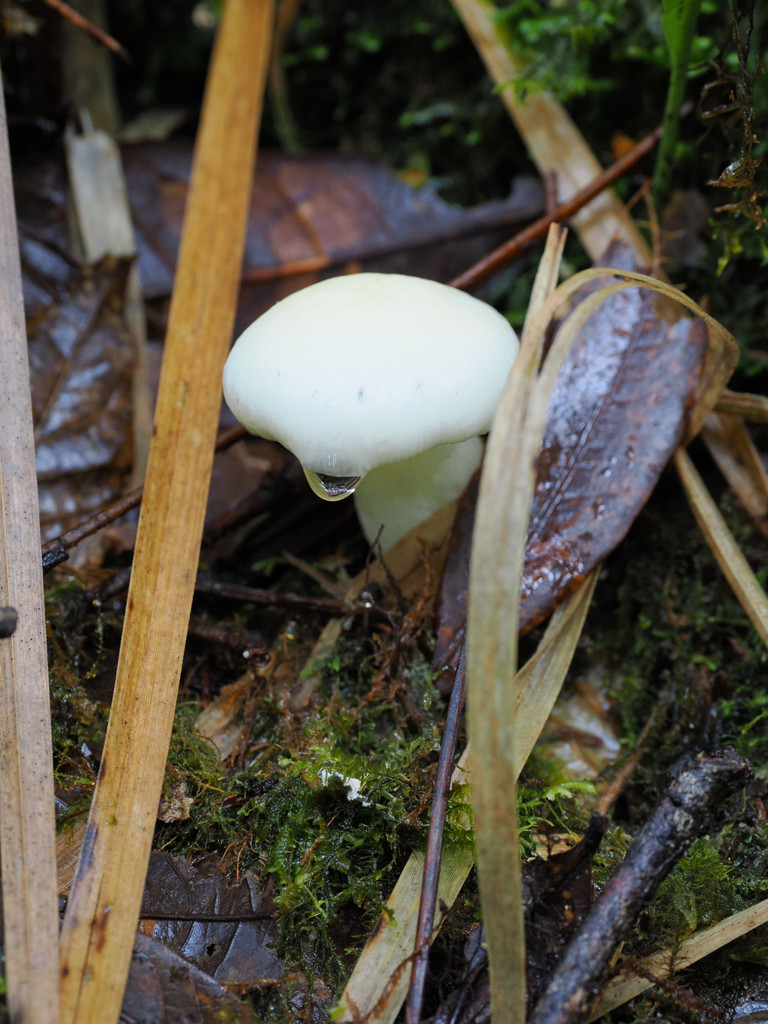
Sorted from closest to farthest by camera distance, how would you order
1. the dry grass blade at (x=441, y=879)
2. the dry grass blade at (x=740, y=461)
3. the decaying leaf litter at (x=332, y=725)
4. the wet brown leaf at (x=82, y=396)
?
the dry grass blade at (x=441, y=879), the decaying leaf litter at (x=332, y=725), the dry grass blade at (x=740, y=461), the wet brown leaf at (x=82, y=396)

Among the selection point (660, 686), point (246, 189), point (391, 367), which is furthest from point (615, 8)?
point (660, 686)

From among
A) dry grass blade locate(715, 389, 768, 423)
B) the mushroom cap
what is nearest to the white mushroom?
the mushroom cap

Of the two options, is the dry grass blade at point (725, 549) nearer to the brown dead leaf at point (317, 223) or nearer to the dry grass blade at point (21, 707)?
the brown dead leaf at point (317, 223)

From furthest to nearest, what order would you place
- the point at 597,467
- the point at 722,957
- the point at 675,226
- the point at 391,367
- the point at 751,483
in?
1. the point at 675,226
2. the point at 751,483
3. the point at 597,467
4. the point at 391,367
5. the point at 722,957

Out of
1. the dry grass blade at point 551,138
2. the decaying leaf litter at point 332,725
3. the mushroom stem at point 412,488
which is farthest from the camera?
the dry grass blade at point 551,138

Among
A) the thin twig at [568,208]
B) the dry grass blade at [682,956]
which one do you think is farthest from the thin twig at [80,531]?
the dry grass blade at [682,956]

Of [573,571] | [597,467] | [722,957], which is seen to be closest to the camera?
[722,957]

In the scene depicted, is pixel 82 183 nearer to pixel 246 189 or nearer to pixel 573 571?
pixel 246 189
